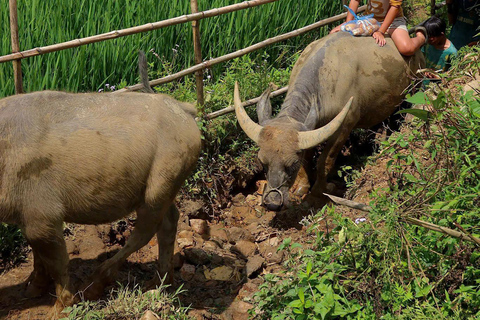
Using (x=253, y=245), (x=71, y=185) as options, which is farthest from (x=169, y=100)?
(x=253, y=245)

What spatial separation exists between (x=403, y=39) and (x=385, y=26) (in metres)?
0.25

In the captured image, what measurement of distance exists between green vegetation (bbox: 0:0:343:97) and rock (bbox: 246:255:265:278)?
1.90 meters

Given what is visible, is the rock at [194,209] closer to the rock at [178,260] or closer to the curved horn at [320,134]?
the rock at [178,260]

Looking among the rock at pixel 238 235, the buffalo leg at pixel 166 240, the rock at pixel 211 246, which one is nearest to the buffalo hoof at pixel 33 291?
the buffalo leg at pixel 166 240

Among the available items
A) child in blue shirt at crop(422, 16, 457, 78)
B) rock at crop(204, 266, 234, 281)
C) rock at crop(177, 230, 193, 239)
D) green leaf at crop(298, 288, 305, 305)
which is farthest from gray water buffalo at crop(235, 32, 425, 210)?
green leaf at crop(298, 288, 305, 305)

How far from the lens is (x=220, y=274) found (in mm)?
4633

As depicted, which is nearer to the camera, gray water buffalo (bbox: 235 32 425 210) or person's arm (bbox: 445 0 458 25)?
gray water buffalo (bbox: 235 32 425 210)

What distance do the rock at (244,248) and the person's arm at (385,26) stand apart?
235 cm

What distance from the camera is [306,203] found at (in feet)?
18.6

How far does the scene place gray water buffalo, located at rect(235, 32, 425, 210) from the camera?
15.9 ft

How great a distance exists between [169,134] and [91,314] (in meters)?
1.17

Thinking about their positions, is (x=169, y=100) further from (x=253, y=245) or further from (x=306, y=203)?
(x=306, y=203)

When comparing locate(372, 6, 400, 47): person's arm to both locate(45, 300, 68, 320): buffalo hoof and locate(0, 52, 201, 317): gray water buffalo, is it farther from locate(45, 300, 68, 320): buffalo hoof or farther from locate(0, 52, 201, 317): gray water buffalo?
locate(45, 300, 68, 320): buffalo hoof

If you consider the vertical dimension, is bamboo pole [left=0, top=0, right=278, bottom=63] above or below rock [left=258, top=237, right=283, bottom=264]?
above
